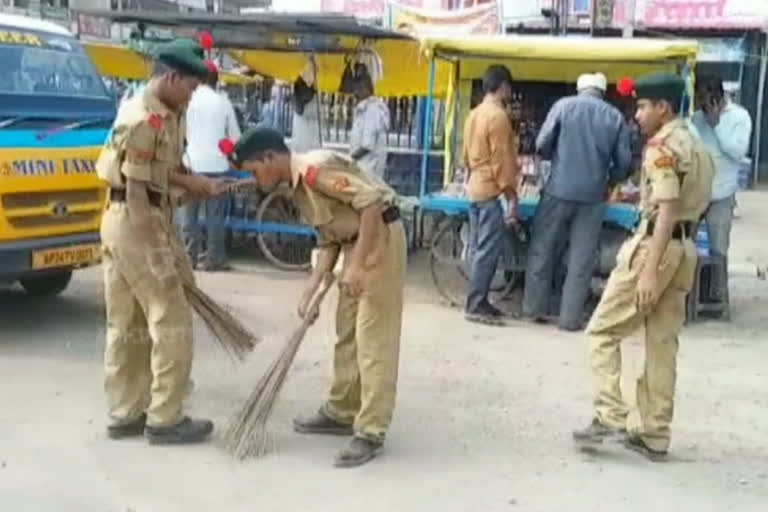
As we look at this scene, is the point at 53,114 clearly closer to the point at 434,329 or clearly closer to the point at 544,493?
the point at 434,329

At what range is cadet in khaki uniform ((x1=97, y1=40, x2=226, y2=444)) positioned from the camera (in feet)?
16.4

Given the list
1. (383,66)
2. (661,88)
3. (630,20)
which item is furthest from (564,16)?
(661,88)

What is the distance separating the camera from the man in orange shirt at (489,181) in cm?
804

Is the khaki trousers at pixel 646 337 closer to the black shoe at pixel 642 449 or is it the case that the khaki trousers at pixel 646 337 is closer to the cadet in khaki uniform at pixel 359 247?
the black shoe at pixel 642 449

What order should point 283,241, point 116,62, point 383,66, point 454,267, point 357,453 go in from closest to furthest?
point 357,453 < point 454,267 < point 283,241 < point 383,66 < point 116,62

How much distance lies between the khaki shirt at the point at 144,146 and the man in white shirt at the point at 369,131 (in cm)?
451

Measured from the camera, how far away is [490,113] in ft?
26.5

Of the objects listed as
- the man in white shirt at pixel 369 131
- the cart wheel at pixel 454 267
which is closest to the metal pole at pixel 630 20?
the man in white shirt at pixel 369 131

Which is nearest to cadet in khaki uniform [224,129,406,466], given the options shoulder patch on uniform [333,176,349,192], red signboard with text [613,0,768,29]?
shoulder patch on uniform [333,176,349,192]

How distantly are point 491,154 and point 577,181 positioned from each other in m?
0.68

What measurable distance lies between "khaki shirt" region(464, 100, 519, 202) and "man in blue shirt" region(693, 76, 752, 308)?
1.72m

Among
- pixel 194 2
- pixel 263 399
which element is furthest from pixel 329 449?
pixel 194 2

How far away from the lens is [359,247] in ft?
15.9

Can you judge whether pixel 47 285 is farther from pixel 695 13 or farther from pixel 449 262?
pixel 695 13
